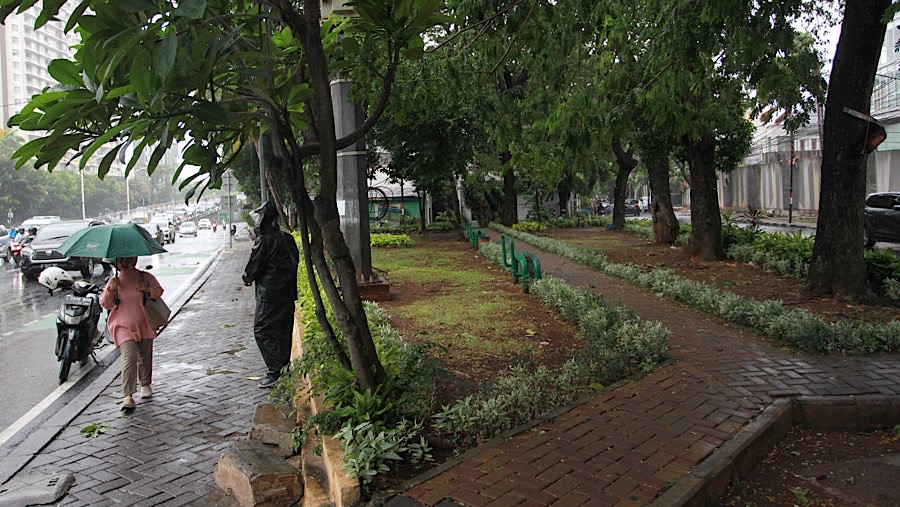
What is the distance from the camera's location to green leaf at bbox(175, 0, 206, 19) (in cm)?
227

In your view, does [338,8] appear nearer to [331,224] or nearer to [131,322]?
[331,224]

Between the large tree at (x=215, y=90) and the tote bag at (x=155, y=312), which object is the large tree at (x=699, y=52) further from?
the tote bag at (x=155, y=312)

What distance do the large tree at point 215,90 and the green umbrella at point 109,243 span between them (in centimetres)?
231

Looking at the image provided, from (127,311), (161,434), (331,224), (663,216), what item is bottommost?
(161,434)

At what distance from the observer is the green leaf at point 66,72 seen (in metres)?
2.62

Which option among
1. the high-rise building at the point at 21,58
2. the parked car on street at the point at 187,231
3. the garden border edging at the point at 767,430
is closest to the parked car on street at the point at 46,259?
the garden border edging at the point at 767,430

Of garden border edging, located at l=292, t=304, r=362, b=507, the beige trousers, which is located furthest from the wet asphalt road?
garden border edging, located at l=292, t=304, r=362, b=507

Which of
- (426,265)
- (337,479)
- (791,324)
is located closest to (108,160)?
(337,479)

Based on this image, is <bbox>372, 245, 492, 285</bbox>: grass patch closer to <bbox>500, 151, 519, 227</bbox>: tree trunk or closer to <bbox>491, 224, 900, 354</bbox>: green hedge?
<bbox>491, 224, 900, 354</bbox>: green hedge

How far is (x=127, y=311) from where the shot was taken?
20.4 feet

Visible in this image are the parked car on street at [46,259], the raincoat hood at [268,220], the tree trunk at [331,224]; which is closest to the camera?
the tree trunk at [331,224]

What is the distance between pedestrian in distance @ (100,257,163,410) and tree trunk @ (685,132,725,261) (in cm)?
1115

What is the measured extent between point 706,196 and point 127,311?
38.0 feet

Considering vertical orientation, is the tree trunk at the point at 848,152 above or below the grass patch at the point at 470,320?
above
